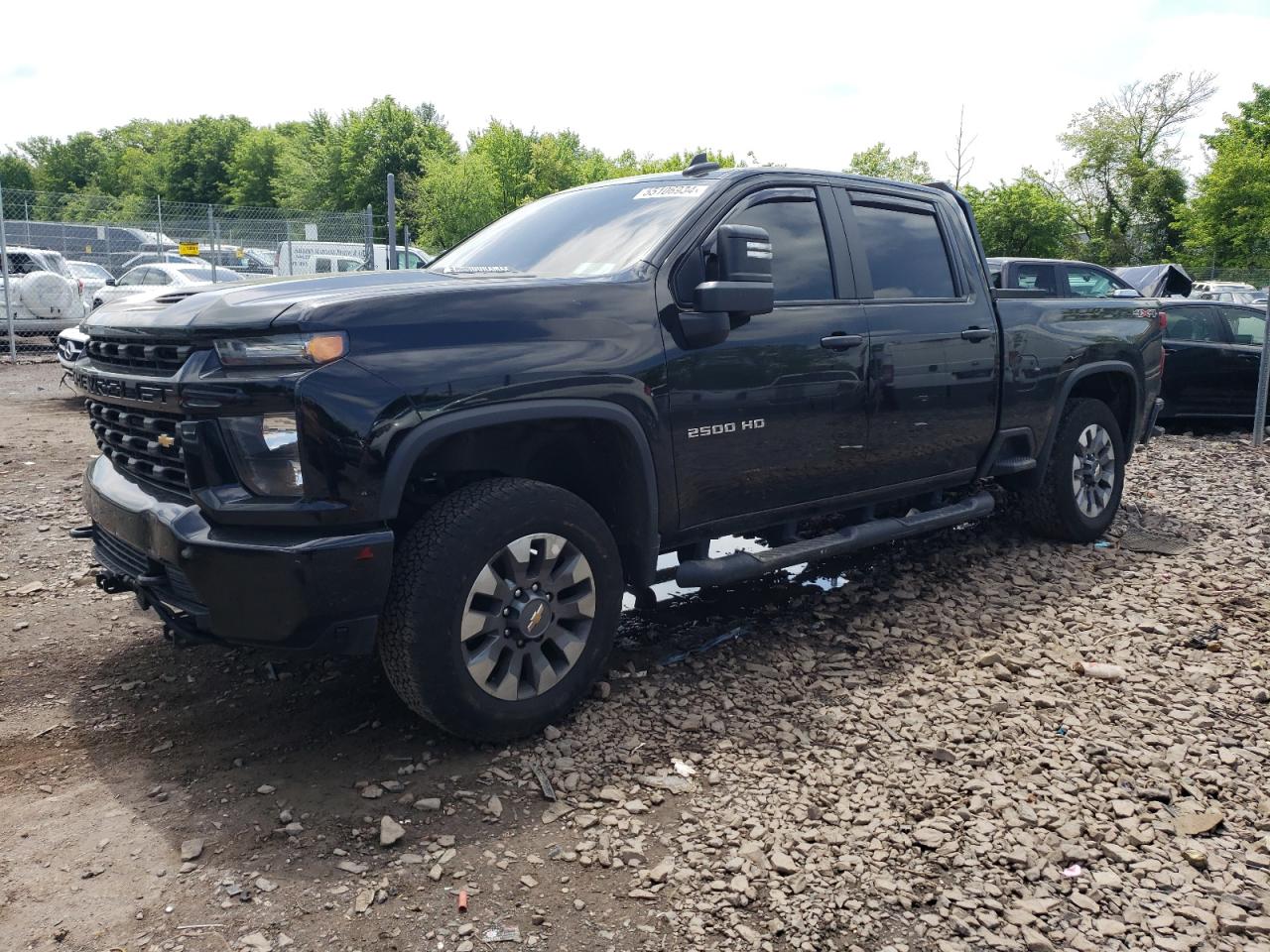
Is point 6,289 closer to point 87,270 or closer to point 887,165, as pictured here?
point 87,270

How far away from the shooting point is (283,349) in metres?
2.96

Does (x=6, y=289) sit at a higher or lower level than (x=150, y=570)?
higher

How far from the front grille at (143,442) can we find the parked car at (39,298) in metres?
13.3

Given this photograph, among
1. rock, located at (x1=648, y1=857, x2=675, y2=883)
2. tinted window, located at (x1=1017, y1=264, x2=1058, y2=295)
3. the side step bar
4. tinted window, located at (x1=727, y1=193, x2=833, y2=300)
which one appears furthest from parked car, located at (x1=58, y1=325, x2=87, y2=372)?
tinted window, located at (x1=1017, y1=264, x2=1058, y2=295)

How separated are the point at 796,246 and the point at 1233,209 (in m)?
44.6

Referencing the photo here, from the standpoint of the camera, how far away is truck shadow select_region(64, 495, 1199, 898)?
3088 millimetres

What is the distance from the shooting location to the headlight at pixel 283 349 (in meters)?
2.96

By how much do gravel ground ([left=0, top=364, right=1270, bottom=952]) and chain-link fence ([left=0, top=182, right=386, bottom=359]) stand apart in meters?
13.5

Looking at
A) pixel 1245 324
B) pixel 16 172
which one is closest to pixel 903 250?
pixel 1245 324

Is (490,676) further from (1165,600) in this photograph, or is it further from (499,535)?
(1165,600)

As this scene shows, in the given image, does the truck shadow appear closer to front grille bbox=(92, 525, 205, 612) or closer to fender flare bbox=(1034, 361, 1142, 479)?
front grille bbox=(92, 525, 205, 612)

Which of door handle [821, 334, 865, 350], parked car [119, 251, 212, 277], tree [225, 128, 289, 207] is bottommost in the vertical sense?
door handle [821, 334, 865, 350]

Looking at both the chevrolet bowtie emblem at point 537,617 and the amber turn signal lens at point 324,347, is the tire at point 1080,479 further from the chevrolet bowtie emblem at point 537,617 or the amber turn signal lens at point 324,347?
the amber turn signal lens at point 324,347

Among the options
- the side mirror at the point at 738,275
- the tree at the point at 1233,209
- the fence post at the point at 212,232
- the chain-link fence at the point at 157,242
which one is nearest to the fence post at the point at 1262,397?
the side mirror at the point at 738,275
